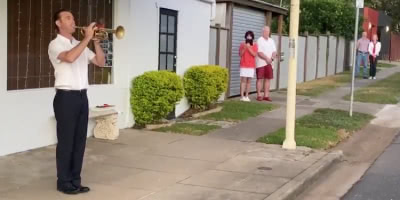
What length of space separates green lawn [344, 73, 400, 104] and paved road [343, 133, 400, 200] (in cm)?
661

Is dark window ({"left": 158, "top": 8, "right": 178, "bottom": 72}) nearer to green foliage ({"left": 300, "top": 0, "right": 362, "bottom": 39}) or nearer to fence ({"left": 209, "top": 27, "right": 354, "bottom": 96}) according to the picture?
fence ({"left": 209, "top": 27, "right": 354, "bottom": 96})

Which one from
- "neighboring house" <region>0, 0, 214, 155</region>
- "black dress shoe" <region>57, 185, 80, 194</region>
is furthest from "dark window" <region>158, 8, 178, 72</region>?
"black dress shoe" <region>57, 185, 80, 194</region>

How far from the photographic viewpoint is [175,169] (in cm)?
728

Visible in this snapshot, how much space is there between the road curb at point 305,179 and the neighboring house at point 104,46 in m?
3.45

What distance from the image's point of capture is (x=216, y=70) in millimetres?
12188

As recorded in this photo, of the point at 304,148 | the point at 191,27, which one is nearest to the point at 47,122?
the point at 304,148

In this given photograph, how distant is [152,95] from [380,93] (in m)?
9.46

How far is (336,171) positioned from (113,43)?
407cm

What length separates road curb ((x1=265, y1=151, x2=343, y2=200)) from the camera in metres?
6.26

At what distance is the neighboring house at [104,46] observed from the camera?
24.3ft

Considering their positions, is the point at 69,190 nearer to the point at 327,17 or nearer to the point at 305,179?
the point at 305,179

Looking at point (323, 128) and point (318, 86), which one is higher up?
point (318, 86)

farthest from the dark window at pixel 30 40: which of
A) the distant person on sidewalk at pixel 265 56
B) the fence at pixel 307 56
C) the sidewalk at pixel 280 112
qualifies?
the distant person on sidewalk at pixel 265 56

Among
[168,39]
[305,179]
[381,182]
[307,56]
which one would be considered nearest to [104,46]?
[168,39]
